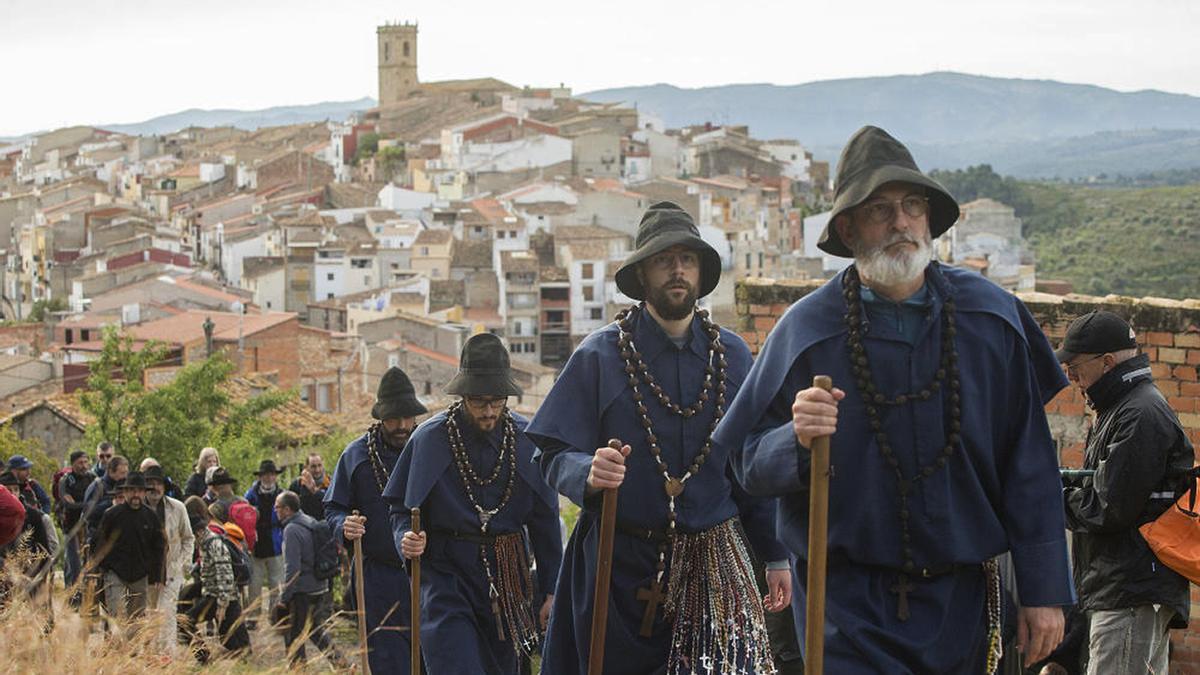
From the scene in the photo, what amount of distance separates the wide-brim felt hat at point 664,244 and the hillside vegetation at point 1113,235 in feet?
238

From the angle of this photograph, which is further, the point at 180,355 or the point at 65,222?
the point at 65,222

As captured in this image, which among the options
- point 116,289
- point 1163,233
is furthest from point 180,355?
point 1163,233

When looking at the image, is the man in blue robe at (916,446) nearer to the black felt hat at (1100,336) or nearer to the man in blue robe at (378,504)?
Result: the black felt hat at (1100,336)

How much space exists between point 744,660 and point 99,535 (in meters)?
4.95

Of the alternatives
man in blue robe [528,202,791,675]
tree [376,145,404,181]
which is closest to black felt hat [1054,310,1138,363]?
man in blue robe [528,202,791,675]

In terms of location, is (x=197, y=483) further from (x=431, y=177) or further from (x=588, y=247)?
(x=431, y=177)

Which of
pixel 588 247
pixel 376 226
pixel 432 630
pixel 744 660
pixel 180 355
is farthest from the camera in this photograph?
pixel 376 226

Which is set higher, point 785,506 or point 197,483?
point 785,506

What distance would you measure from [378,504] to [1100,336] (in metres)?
3.61

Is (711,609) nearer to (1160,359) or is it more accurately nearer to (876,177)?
(876,177)

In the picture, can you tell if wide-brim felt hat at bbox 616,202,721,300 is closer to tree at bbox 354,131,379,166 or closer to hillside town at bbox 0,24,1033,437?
hillside town at bbox 0,24,1033,437

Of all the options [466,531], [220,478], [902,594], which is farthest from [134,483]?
[902,594]

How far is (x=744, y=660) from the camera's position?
5.86 m

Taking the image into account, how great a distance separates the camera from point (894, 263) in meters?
4.55
